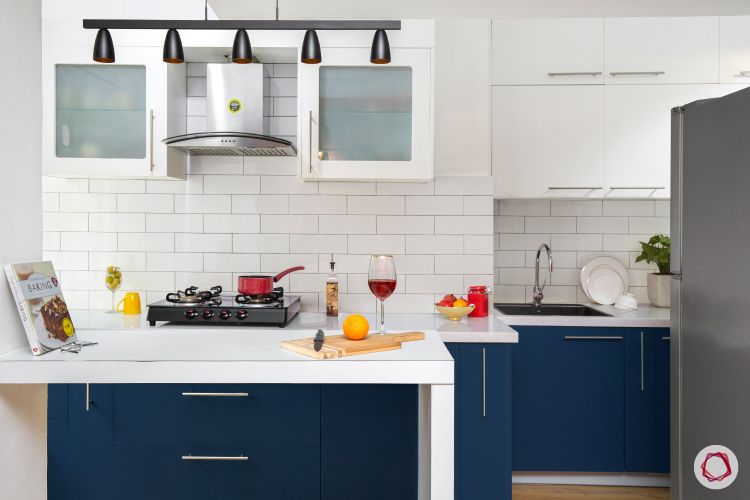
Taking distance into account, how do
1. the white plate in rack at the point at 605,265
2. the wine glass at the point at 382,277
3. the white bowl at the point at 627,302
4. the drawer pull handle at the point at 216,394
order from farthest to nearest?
the white plate in rack at the point at 605,265
the white bowl at the point at 627,302
the drawer pull handle at the point at 216,394
the wine glass at the point at 382,277

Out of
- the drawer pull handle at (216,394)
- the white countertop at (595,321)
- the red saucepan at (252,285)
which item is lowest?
the drawer pull handle at (216,394)

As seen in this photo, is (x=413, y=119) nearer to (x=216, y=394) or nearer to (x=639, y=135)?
(x=639, y=135)

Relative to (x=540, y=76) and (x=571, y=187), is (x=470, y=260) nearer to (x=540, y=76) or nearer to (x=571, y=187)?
(x=571, y=187)

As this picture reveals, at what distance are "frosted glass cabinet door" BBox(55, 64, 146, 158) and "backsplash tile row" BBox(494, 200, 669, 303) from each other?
2252 millimetres

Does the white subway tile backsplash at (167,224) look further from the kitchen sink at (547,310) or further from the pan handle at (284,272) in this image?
the kitchen sink at (547,310)

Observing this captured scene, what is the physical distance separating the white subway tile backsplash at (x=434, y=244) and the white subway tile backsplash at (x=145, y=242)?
1.37 metres

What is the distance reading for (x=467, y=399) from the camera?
261 cm

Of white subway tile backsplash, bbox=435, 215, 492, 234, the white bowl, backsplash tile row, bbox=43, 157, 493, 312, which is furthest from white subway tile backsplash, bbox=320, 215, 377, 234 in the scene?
the white bowl

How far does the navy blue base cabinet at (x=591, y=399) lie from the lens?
125 inches

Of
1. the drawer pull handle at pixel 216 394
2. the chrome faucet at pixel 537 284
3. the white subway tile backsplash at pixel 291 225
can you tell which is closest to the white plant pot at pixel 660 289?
the chrome faucet at pixel 537 284

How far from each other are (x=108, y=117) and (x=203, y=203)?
25.8 inches

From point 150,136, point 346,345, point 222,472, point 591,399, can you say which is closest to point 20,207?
point 346,345

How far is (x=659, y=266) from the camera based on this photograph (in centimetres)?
360

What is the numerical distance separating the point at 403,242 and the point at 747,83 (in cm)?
221
